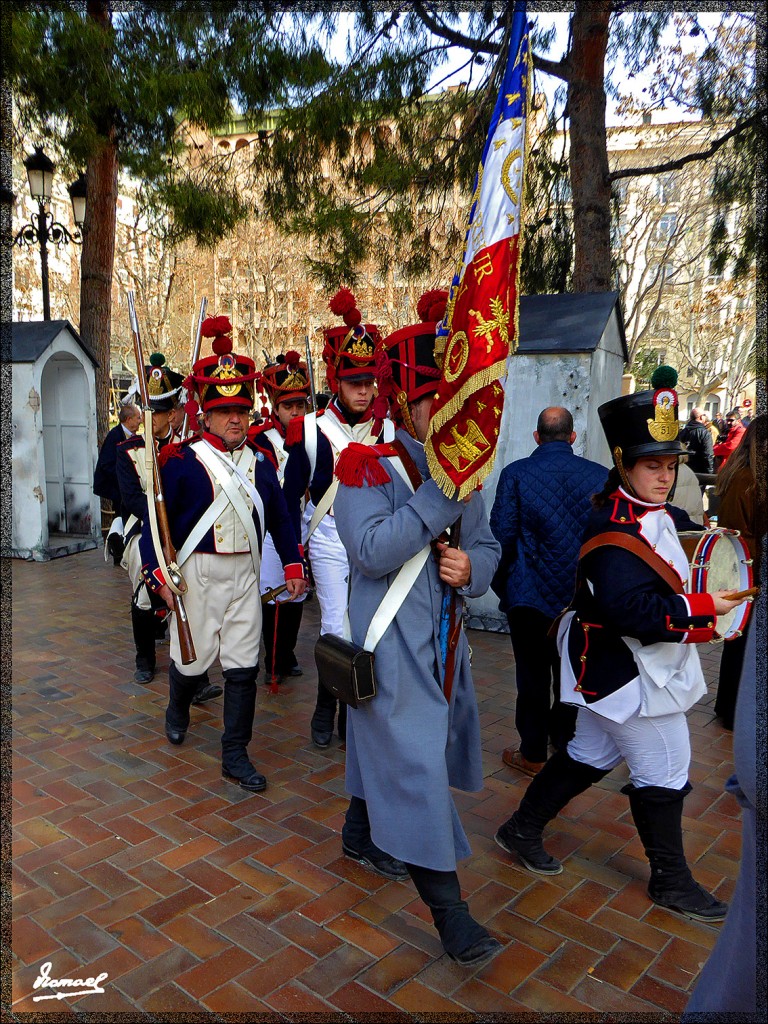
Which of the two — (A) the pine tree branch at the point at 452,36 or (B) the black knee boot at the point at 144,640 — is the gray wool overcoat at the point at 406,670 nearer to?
(B) the black knee boot at the point at 144,640

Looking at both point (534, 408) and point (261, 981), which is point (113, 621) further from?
point (261, 981)

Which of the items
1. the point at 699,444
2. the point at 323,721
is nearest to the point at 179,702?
the point at 323,721

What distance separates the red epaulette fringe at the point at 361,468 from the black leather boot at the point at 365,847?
1412 millimetres

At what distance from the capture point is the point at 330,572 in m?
4.77

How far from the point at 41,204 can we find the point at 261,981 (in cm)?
1033

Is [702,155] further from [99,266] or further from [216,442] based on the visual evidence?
[99,266]

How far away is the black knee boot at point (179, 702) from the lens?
14.8 feet

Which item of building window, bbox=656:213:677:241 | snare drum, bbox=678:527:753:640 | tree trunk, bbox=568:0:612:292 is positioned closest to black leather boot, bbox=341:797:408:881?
snare drum, bbox=678:527:753:640

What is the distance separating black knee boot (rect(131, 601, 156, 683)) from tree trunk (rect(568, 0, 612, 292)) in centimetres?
584

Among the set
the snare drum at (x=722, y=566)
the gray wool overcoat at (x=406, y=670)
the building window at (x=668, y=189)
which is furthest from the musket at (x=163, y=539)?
the building window at (x=668, y=189)

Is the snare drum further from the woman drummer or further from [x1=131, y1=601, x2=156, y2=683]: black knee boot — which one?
[x1=131, y1=601, x2=156, y2=683]: black knee boot

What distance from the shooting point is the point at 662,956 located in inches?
115

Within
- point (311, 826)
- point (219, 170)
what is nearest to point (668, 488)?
point (311, 826)

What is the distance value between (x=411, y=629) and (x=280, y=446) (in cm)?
384
